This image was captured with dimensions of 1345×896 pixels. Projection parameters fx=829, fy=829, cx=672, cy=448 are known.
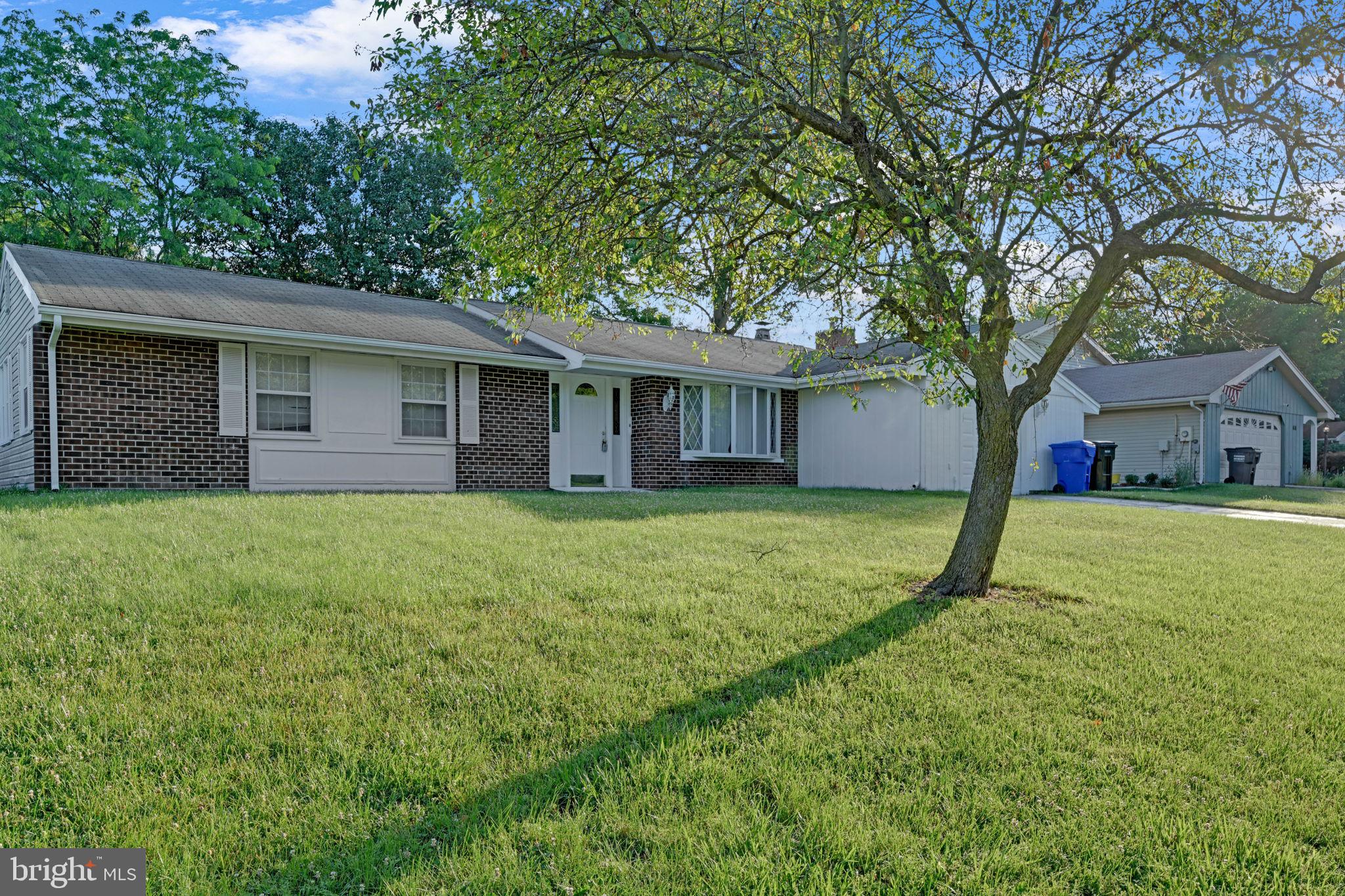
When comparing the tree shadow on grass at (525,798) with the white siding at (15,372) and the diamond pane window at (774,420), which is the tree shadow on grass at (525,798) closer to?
the white siding at (15,372)

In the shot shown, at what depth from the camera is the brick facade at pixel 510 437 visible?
14.1 metres

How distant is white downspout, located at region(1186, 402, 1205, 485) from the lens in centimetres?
2128

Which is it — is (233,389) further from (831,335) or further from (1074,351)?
(1074,351)

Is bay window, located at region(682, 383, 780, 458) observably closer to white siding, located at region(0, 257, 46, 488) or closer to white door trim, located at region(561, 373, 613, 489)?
white door trim, located at region(561, 373, 613, 489)

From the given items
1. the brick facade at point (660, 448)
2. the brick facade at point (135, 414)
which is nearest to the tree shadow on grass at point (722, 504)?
the brick facade at point (660, 448)

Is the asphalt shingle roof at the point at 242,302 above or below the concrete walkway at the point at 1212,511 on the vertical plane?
above

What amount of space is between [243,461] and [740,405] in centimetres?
919

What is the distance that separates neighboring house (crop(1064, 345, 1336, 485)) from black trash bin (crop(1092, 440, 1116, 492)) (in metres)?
4.57

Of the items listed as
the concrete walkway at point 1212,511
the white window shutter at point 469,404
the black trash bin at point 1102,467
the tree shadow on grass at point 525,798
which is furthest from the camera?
the black trash bin at point 1102,467

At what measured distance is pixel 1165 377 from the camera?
76.9 ft

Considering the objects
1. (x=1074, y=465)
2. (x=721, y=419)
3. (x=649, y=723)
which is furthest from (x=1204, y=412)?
(x=649, y=723)

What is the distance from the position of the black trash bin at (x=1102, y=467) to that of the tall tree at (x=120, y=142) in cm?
2249

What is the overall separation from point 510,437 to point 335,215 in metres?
15.3

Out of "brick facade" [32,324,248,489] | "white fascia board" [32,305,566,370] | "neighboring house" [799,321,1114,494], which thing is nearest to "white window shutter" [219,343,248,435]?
"brick facade" [32,324,248,489]
